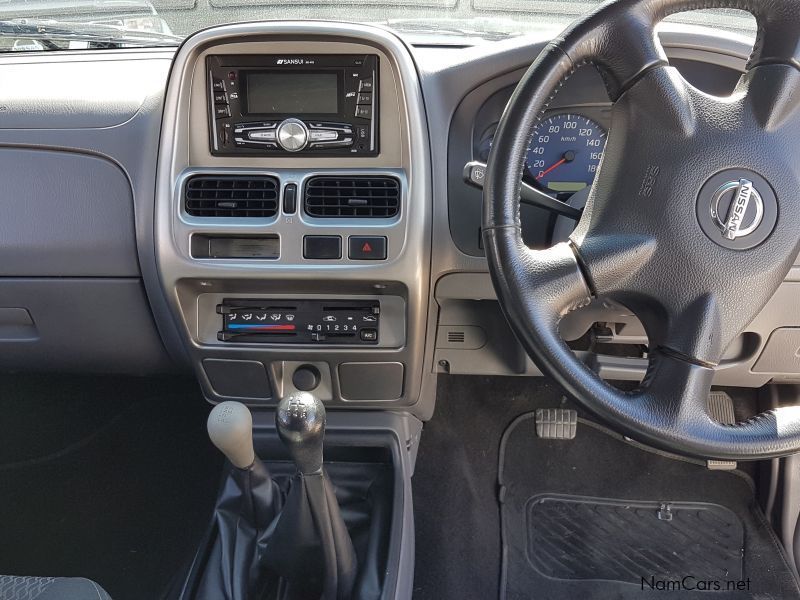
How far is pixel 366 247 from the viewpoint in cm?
131

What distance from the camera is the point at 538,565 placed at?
71.6 inches

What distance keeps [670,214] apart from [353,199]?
56cm

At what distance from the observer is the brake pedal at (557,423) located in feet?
6.51

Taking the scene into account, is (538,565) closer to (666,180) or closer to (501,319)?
(501,319)

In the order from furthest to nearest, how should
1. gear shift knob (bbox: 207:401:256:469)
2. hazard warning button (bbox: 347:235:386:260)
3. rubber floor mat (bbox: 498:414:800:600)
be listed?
rubber floor mat (bbox: 498:414:800:600) < hazard warning button (bbox: 347:235:386:260) < gear shift knob (bbox: 207:401:256:469)

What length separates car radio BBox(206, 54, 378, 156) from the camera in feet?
4.37

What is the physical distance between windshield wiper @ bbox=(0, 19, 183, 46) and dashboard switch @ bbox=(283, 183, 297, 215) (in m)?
0.54

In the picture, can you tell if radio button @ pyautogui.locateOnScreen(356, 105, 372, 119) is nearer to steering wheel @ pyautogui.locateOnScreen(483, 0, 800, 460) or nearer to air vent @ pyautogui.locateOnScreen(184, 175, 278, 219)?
air vent @ pyautogui.locateOnScreen(184, 175, 278, 219)

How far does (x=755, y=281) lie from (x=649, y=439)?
284 mm

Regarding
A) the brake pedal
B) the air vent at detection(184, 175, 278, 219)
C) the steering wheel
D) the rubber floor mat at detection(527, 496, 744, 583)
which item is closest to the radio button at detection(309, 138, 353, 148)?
the air vent at detection(184, 175, 278, 219)

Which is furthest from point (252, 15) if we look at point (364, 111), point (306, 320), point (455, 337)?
point (455, 337)

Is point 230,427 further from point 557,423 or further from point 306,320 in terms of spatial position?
point 557,423

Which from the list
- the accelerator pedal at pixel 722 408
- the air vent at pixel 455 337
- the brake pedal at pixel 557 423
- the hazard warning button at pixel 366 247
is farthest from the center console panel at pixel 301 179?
the accelerator pedal at pixel 722 408

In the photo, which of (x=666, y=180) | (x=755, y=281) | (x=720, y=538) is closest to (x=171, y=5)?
(x=666, y=180)
